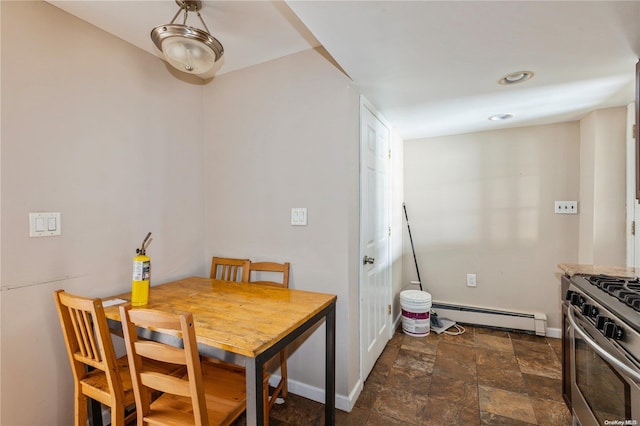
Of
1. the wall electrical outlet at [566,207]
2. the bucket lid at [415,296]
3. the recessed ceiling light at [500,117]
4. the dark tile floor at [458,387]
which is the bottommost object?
the dark tile floor at [458,387]

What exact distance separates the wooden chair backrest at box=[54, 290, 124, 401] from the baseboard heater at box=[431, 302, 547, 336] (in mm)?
3061

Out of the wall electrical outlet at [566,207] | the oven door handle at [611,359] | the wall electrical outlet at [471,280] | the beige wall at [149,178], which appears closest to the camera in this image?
the oven door handle at [611,359]

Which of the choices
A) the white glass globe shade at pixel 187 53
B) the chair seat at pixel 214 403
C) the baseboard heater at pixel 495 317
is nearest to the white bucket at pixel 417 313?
the baseboard heater at pixel 495 317

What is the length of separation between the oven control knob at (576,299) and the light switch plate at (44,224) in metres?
2.82

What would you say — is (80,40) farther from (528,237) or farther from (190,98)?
(528,237)

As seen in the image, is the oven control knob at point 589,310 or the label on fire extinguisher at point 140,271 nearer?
the oven control knob at point 589,310

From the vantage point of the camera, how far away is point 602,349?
120 centimetres

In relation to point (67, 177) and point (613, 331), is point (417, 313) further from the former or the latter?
point (67, 177)

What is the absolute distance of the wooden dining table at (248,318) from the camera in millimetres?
1114

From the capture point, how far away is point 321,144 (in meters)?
2.02

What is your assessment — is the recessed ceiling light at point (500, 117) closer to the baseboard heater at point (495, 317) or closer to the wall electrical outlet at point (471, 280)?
the wall electrical outlet at point (471, 280)

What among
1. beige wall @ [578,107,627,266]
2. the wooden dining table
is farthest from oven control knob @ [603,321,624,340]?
beige wall @ [578,107,627,266]

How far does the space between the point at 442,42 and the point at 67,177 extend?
2.19 m

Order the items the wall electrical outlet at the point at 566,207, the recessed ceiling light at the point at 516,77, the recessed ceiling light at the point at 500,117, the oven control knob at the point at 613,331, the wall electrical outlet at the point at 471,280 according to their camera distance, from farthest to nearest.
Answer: the wall electrical outlet at the point at 471,280
the wall electrical outlet at the point at 566,207
the recessed ceiling light at the point at 500,117
the recessed ceiling light at the point at 516,77
the oven control knob at the point at 613,331
